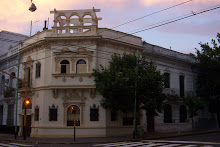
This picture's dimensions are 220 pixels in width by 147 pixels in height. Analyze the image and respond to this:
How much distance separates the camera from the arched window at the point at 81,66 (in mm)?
22938

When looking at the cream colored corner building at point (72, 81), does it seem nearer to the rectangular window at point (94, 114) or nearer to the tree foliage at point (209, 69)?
the rectangular window at point (94, 114)

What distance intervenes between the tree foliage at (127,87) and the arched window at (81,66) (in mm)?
2066

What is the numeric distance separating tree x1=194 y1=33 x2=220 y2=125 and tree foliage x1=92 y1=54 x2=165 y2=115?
11.6 m

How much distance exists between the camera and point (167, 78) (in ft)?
96.1

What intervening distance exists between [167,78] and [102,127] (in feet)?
36.5

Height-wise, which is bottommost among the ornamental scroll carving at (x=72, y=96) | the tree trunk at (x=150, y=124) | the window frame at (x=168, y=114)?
the tree trunk at (x=150, y=124)

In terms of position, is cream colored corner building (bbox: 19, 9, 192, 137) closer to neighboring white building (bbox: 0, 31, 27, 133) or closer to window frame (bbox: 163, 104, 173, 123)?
neighboring white building (bbox: 0, 31, 27, 133)

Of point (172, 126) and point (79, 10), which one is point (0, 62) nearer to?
point (79, 10)

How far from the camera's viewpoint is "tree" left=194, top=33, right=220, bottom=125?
1177 inches

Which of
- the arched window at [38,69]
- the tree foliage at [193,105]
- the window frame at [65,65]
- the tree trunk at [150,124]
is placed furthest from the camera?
the tree foliage at [193,105]

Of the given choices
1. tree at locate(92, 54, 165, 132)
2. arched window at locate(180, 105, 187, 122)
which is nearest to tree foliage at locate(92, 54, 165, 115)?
tree at locate(92, 54, 165, 132)

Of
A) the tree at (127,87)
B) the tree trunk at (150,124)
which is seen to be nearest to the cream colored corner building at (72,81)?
the tree at (127,87)

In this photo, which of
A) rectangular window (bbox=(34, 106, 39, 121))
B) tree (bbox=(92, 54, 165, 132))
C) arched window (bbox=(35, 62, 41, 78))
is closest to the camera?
tree (bbox=(92, 54, 165, 132))

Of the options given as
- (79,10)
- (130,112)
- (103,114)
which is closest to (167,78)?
(130,112)
